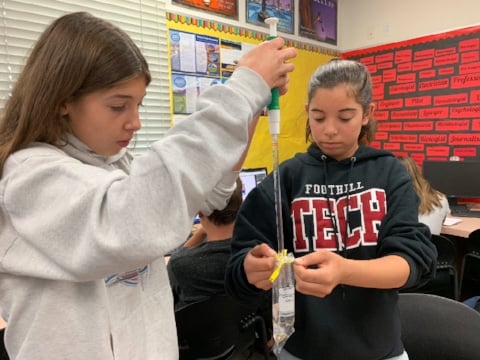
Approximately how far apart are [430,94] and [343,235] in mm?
2769

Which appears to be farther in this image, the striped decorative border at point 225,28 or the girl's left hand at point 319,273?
the striped decorative border at point 225,28

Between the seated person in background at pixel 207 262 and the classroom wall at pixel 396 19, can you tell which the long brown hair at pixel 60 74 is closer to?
the seated person in background at pixel 207 262

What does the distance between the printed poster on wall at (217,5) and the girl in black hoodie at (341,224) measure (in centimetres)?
183

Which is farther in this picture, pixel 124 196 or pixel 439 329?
pixel 439 329

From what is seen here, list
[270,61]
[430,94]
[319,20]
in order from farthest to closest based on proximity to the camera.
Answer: [319,20]
[430,94]
[270,61]

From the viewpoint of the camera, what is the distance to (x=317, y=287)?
0.67 metres

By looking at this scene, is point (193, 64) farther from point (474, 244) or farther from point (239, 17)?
point (474, 244)

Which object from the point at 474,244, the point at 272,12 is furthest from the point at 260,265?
the point at 272,12

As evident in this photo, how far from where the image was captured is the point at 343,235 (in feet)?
2.87

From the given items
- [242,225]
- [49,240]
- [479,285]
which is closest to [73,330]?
[49,240]

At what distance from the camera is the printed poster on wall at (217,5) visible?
245 centimetres

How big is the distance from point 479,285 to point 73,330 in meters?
3.16

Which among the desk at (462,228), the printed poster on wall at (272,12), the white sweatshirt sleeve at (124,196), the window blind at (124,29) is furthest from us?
the printed poster on wall at (272,12)

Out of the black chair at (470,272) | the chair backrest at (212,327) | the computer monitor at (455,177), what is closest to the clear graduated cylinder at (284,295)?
the chair backrest at (212,327)
